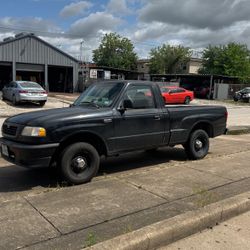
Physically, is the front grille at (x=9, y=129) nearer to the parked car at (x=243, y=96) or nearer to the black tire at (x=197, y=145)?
the black tire at (x=197, y=145)

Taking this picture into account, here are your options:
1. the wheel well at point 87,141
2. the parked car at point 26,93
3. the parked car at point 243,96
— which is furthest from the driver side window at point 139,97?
the parked car at point 243,96

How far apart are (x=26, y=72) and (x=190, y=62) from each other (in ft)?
150

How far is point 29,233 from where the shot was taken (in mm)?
4004

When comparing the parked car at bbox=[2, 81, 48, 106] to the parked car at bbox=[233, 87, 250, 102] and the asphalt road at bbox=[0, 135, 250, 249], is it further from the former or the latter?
the parked car at bbox=[233, 87, 250, 102]

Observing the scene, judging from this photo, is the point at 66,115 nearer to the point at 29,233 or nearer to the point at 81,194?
the point at 81,194

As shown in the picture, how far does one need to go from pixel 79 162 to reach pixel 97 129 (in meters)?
0.62

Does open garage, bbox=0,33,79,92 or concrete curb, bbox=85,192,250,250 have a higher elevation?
open garage, bbox=0,33,79,92

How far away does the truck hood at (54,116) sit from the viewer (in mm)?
5562

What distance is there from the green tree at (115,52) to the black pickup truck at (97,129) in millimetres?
71350

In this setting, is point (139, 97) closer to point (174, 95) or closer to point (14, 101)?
point (14, 101)

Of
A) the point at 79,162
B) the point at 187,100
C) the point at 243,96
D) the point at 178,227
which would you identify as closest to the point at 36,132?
the point at 79,162

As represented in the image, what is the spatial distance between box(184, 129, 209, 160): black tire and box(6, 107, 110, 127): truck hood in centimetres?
240

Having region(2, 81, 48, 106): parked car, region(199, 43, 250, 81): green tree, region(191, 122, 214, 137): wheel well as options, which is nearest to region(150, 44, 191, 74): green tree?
region(199, 43, 250, 81): green tree

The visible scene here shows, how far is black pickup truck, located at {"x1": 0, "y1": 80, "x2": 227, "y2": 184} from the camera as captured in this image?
551 cm
